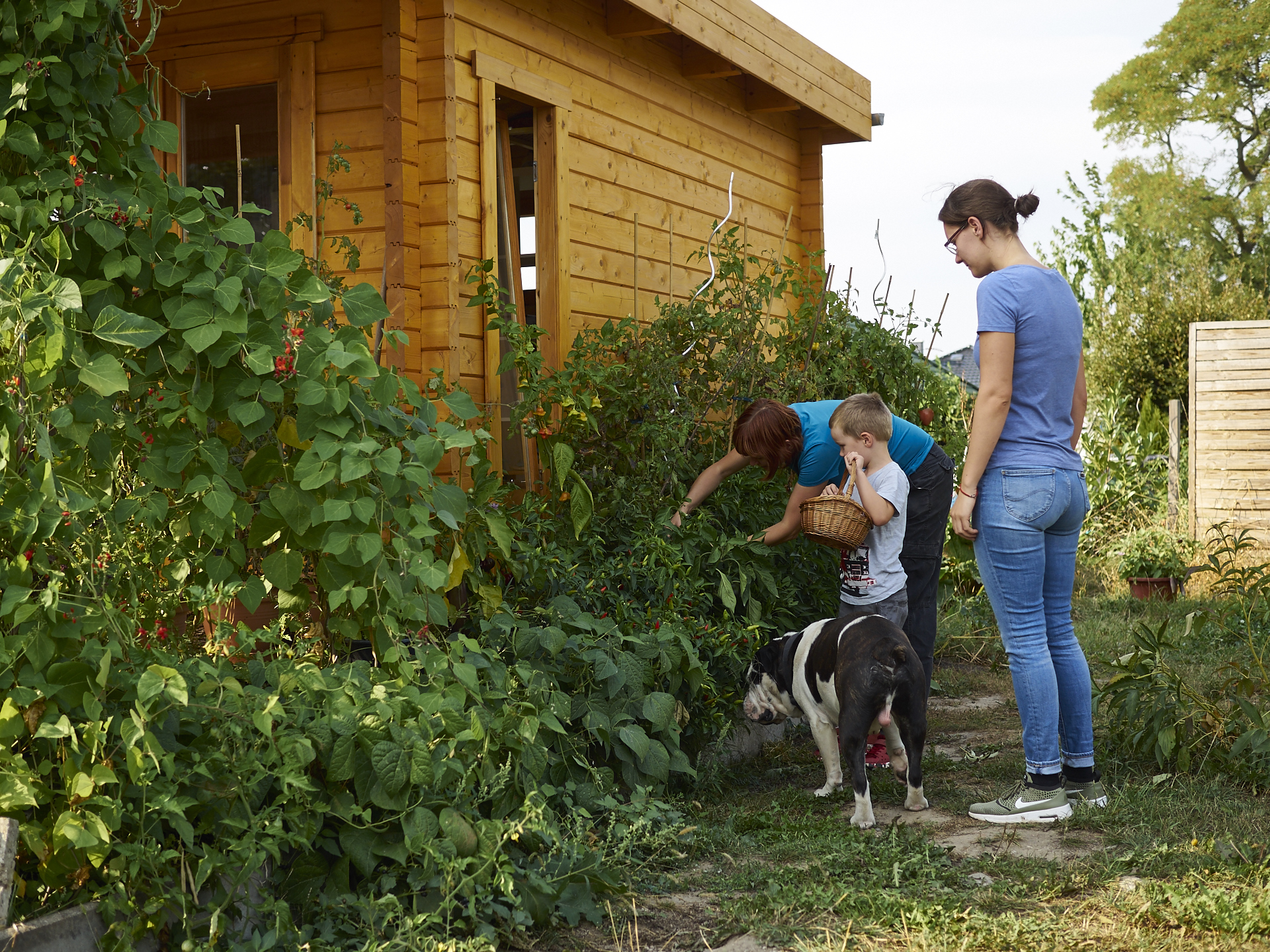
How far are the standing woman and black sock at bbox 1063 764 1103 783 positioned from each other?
0.06 m

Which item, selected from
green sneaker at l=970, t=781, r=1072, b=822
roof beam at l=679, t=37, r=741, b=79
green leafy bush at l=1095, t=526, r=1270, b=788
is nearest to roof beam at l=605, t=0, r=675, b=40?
roof beam at l=679, t=37, r=741, b=79

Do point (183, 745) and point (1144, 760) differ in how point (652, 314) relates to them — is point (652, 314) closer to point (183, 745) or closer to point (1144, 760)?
point (1144, 760)

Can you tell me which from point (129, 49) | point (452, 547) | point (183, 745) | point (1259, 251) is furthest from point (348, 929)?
point (1259, 251)

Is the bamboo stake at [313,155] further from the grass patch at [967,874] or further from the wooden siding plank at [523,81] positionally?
the grass patch at [967,874]

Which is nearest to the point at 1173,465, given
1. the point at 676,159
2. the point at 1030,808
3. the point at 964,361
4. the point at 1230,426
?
the point at 1230,426

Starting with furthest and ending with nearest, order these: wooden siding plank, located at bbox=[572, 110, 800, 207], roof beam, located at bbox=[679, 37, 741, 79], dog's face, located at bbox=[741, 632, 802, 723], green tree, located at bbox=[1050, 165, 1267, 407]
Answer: green tree, located at bbox=[1050, 165, 1267, 407] < roof beam, located at bbox=[679, 37, 741, 79] < wooden siding plank, located at bbox=[572, 110, 800, 207] < dog's face, located at bbox=[741, 632, 802, 723]

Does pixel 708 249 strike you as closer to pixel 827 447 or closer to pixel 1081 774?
pixel 827 447

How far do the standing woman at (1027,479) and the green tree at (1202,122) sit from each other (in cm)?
2684

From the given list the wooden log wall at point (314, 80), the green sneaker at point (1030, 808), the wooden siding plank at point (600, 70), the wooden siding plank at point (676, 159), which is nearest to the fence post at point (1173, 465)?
the wooden siding plank at point (676, 159)

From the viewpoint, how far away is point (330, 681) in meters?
3.09

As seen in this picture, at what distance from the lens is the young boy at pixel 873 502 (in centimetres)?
448

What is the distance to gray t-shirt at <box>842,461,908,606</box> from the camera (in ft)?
14.8

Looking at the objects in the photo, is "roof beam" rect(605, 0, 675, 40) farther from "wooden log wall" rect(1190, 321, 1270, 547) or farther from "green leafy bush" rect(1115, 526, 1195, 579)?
"wooden log wall" rect(1190, 321, 1270, 547)

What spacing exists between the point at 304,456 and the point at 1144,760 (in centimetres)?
357
